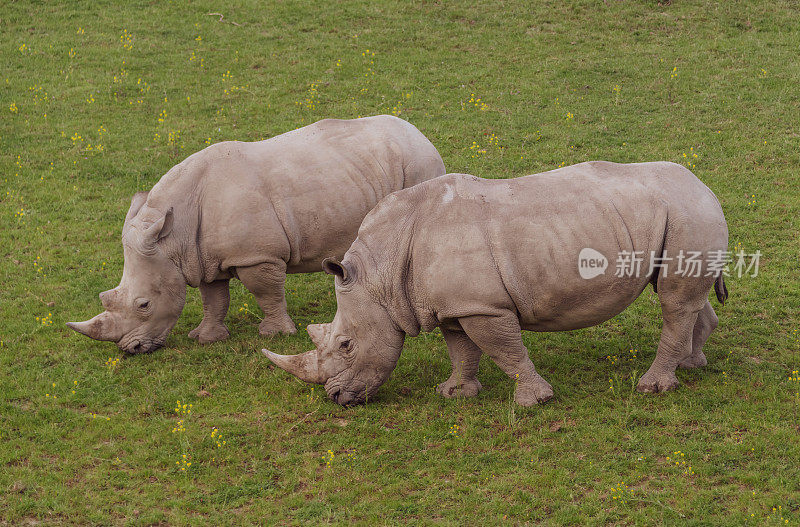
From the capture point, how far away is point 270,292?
464 inches

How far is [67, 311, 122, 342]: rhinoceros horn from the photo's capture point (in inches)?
448

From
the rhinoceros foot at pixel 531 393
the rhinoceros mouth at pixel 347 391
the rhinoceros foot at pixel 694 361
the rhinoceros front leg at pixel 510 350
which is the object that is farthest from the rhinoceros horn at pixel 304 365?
the rhinoceros foot at pixel 694 361

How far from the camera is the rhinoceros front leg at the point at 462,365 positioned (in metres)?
10.2

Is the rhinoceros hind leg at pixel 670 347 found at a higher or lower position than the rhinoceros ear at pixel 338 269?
lower

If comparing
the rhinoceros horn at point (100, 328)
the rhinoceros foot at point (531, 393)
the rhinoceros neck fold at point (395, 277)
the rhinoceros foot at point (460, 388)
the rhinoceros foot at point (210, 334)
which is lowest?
the rhinoceros foot at point (210, 334)

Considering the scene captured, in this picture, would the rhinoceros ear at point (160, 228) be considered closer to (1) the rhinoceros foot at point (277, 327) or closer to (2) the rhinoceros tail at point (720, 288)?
(1) the rhinoceros foot at point (277, 327)

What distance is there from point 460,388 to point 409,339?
184 centimetres

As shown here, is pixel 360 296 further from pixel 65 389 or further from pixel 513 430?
pixel 65 389

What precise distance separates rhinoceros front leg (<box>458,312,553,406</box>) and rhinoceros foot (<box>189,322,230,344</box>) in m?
3.84

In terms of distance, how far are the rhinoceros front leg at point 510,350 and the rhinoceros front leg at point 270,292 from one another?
301cm

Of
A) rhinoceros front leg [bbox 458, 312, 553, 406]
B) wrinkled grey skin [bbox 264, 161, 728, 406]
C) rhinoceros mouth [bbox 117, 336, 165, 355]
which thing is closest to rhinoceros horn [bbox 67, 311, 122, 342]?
rhinoceros mouth [bbox 117, 336, 165, 355]

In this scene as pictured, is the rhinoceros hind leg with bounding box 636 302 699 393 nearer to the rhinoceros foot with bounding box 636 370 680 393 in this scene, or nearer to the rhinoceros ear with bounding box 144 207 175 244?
the rhinoceros foot with bounding box 636 370 680 393

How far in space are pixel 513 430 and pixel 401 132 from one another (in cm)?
461

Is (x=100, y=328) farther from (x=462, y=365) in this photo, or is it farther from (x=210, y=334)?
(x=462, y=365)
